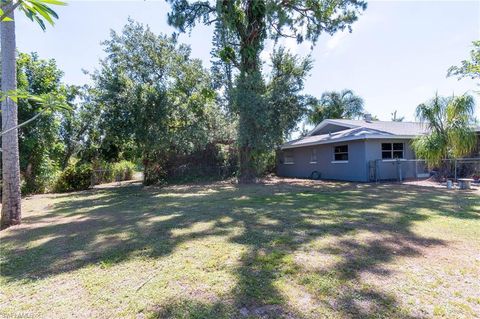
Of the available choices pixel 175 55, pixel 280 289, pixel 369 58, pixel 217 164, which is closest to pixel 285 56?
pixel 369 58

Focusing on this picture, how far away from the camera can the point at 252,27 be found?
16203 mm

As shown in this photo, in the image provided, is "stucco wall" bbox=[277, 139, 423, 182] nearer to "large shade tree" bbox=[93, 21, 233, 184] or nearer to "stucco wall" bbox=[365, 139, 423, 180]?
"stucco wall" bbox=[365, 139, 423, 180]

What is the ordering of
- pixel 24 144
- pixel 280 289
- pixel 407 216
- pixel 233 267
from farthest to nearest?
pixel 24 144 < pixel 407 216 < pixel 233 267 < pixel 280 289

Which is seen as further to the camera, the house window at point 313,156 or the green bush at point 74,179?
the house window at point 313,156

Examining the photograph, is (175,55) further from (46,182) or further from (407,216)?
(407,216)

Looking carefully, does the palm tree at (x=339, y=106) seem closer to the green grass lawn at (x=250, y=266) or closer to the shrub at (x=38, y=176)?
the shrub at (x=38, y=176)

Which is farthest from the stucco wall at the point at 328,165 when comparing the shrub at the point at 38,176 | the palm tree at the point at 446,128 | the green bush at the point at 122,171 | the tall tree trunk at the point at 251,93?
the shrub at the point at 38,176

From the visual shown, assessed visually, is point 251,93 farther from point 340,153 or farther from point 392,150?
point 392,150

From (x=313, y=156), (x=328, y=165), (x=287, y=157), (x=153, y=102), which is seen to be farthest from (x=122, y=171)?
(x=328, y=165)

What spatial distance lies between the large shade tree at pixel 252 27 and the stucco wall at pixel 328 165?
451 cm

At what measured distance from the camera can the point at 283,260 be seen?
12.5 feet

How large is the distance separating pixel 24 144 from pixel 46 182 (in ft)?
9.18

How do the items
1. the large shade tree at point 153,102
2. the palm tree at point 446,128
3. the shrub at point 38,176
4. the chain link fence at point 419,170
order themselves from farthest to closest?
the shrub at point 38,176
the large shade tree at point 153,102
the chain link fence at point 419,170
the palm tree at point 446,128

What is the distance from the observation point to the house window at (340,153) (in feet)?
53.1
